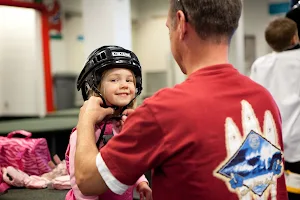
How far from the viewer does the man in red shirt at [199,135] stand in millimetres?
977

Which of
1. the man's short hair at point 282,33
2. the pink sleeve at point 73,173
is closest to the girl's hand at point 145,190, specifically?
the pink sleeve at point 73,173

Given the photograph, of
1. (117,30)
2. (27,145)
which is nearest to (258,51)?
(117,30)

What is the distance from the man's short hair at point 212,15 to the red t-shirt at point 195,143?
0.10 metres

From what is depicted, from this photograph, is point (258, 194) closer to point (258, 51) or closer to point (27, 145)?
point (27, 145)

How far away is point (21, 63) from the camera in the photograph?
6.73 metres

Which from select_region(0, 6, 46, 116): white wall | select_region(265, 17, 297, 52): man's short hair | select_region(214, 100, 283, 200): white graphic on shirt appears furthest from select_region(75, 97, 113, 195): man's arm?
select_region(0, 6, 46, 116): white wall

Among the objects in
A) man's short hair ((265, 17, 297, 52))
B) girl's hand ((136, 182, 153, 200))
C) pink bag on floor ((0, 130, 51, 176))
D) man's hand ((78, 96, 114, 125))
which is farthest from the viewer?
man's short hair ((265, 17, 297, 52))

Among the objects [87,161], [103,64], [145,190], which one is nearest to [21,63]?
[103,64]

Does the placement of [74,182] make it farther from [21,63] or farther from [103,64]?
Result: [21,63]

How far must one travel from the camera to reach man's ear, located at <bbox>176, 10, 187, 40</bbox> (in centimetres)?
105

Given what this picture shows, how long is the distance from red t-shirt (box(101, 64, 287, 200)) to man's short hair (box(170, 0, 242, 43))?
10cm

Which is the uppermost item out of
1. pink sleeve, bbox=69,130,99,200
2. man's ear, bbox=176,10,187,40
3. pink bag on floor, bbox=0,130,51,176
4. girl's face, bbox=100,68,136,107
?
man's ear, bbox=176,10,187,40

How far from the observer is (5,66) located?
7.00 meters

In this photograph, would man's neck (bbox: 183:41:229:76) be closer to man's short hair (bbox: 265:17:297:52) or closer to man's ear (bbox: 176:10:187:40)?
man's ear (bbox: 176:10:187:40)
